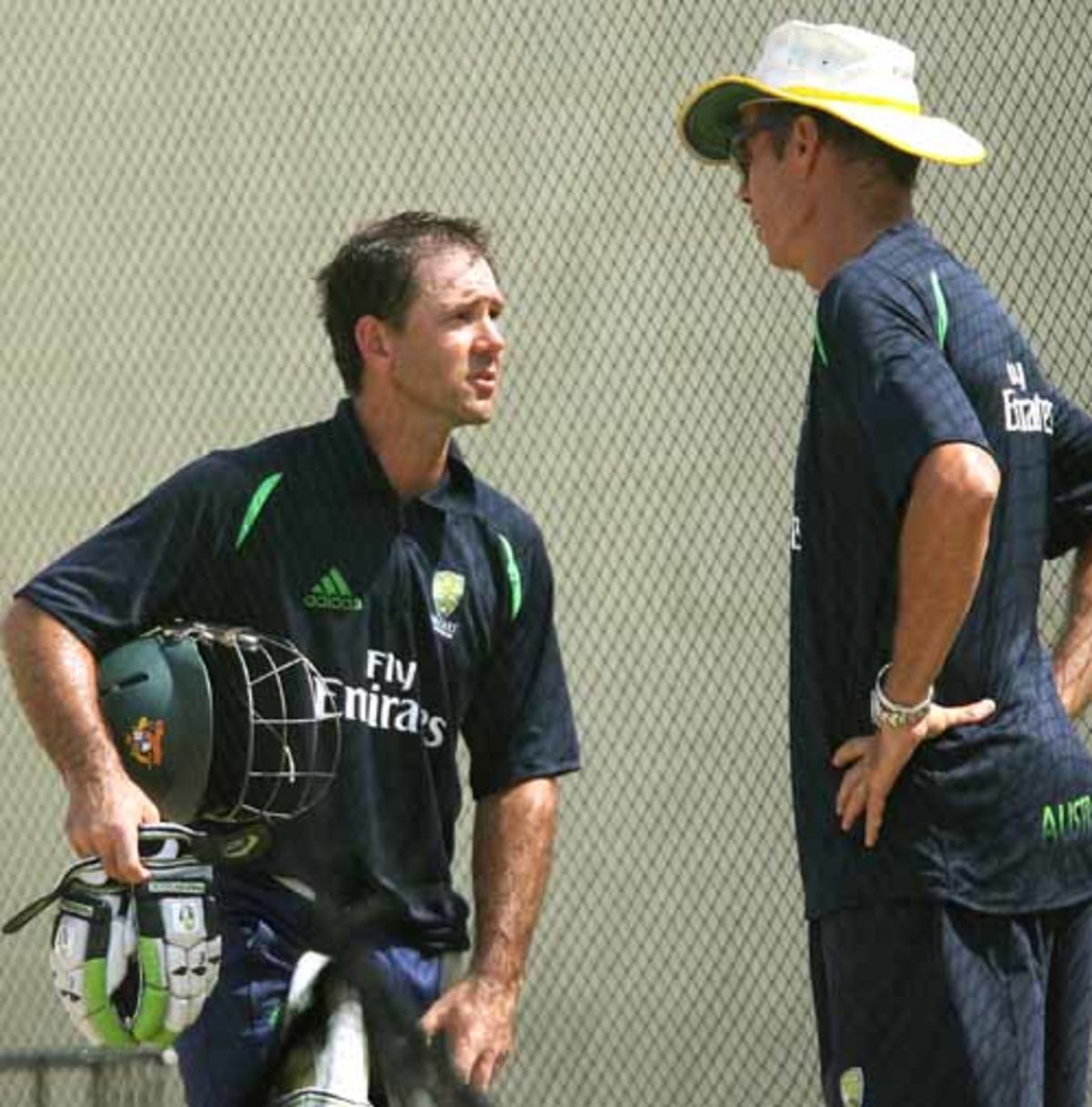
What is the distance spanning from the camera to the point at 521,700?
176 inches

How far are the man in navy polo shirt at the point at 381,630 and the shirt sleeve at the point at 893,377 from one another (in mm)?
783

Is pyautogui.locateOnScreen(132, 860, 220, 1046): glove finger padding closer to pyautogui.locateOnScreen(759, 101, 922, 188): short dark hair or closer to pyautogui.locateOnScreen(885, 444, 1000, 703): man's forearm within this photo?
pyautogui.locateOnScreen(885, 444, 1000, 703): man's forearm

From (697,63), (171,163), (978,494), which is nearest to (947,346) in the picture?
(978,494)

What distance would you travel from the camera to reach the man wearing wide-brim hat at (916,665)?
371 centimetres

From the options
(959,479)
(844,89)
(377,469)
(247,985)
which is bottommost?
(247,985)

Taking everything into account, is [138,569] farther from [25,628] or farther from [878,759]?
[878,759]

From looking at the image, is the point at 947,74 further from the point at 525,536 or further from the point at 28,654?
the point at 28,654

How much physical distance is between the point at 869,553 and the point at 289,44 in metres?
3.94

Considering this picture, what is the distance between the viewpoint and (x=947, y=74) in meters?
6.32

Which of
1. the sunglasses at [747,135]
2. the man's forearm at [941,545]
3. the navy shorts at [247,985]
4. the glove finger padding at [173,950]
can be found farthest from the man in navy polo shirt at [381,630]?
the man's forearm at [941,545]

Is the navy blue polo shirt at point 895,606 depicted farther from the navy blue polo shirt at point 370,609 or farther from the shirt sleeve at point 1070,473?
the navy blue polo shirt at point 370,609

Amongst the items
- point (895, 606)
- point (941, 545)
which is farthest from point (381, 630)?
point (941, 545)

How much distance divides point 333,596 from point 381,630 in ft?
0.29

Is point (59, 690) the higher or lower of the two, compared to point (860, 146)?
lower
